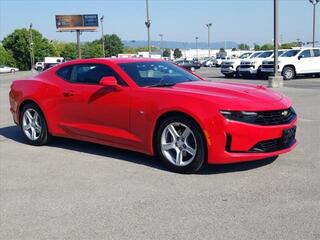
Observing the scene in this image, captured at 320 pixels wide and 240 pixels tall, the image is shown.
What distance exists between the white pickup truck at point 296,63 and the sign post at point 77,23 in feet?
222

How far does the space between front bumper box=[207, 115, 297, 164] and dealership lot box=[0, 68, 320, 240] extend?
0.26 m

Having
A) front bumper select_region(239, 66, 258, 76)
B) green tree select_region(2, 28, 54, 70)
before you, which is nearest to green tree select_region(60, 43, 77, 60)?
green tree select_region(2, 28, 54, 70)

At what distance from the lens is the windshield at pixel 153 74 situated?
6.19 metres

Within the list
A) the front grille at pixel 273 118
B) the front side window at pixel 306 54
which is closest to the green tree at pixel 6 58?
the front side window at pixel 306 54

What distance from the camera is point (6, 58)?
98.1 m

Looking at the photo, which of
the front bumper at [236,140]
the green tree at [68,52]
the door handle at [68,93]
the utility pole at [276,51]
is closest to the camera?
the front bumper at [236,140]

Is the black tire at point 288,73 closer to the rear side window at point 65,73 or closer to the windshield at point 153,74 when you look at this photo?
the windshield at point 153,74

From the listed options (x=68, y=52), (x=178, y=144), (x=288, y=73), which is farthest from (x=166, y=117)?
(x=68, y=52)

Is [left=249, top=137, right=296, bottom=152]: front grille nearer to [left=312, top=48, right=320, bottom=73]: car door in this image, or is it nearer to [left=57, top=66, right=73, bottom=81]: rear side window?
[left=57, top=66, right=73, bottom=81]: rear side window

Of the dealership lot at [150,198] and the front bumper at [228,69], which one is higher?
the front bumper at [228,69]

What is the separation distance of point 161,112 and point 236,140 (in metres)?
1.00

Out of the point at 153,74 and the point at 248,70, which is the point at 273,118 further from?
the point at 248,70

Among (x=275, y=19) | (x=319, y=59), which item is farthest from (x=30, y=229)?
Result: (x=319, y=59)

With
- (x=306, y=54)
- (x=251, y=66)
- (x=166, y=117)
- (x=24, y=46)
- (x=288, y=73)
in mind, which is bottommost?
(x=288, y=73)
